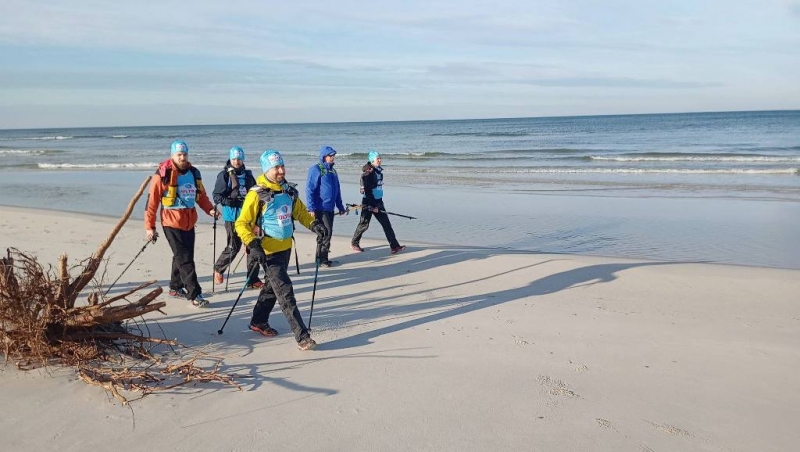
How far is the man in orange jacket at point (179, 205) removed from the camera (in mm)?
6359

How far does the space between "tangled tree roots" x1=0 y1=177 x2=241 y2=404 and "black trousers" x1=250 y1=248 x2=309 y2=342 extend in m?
0.83

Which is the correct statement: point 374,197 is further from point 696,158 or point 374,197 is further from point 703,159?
point 696,158

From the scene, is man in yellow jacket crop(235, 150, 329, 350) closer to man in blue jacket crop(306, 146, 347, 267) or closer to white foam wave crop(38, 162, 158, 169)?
man in blue jacket crop(306, 146, 347, 267)

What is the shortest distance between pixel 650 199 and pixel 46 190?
56.1ft

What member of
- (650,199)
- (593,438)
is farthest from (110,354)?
(650,199)

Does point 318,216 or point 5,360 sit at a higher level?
point 318,216

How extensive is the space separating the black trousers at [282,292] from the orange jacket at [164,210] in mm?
1451

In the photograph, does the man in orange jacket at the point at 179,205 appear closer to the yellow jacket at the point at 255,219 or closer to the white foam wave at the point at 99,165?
the yellow jacket at the point at 255,219

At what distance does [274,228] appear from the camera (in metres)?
5.39

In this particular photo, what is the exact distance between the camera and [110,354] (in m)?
4.63

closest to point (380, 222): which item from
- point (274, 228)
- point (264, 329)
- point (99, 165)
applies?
point (264, 329)

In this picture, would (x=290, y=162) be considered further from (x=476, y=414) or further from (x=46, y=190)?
(x=476, y=414)

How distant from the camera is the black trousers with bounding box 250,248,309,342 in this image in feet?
17.3

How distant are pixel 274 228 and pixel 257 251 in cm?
29
